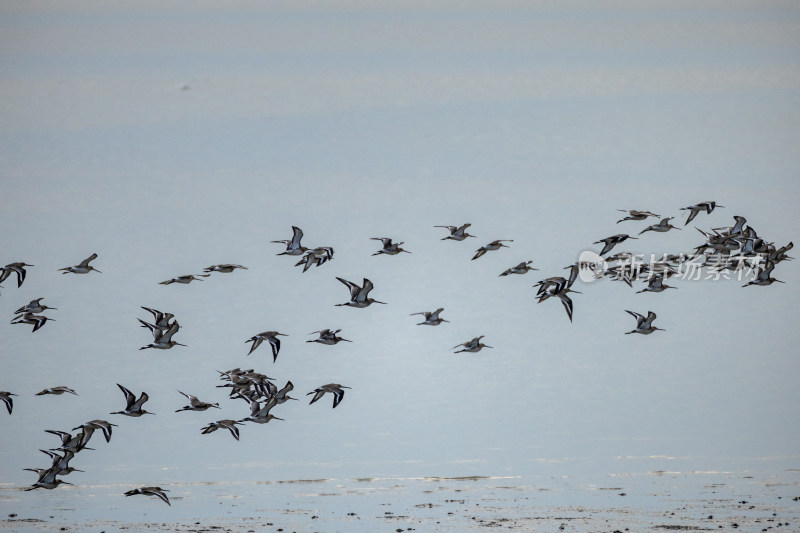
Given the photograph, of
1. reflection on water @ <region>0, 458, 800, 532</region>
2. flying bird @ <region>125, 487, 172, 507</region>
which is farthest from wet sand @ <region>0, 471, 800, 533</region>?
flying bird @ <region>125, 487, 172, 507</region>

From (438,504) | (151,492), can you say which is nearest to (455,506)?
(438,504)

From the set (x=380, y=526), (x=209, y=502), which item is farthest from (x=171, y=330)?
(x=380, y=526)

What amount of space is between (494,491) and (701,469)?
684cm

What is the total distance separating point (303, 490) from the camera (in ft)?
134

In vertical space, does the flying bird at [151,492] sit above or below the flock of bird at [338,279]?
below

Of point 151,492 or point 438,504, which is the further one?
point 438,504

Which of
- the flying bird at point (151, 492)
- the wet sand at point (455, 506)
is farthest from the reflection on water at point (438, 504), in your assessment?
the flying bird at point (151, 492)

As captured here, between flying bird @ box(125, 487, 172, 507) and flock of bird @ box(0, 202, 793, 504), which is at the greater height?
flock of bird @ box(0, 202, 793, 504)

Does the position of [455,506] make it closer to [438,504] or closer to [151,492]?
[438,504]

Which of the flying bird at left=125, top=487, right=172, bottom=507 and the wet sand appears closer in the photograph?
the wet sand

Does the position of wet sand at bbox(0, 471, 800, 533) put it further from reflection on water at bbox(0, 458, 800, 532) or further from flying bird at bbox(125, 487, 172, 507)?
flying bird at bbox(125, 487, 172, 507)

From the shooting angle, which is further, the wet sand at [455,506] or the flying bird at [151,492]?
the flying bird at [151,492]

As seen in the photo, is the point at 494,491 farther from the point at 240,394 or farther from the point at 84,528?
the point at 84,528

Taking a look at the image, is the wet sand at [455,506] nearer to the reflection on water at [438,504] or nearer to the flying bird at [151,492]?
the reflection on water at [438,504]
